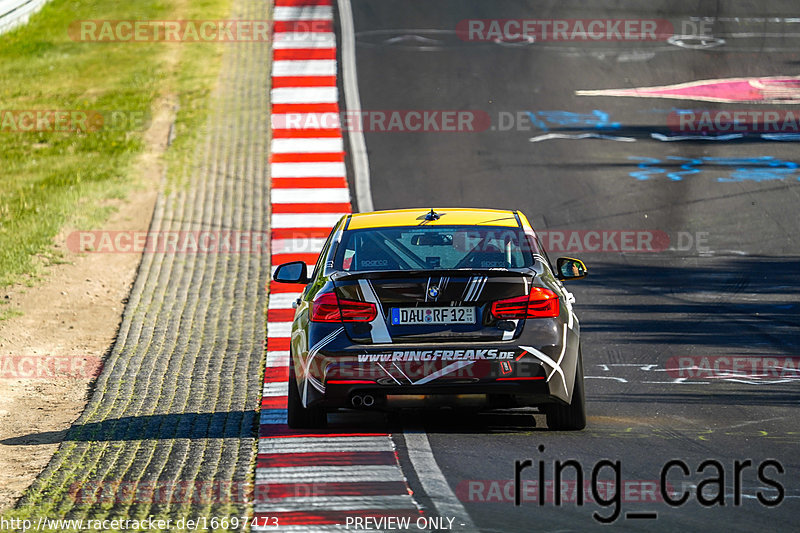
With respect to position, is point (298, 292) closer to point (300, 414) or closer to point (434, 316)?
point (300, 414)

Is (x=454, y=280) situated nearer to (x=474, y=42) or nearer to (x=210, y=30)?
(x=474, y=42)

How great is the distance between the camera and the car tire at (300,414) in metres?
7.99

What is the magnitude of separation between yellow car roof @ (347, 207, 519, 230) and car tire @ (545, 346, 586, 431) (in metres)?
1.29

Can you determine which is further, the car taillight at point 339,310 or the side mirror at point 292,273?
the side mirror at point 292,273

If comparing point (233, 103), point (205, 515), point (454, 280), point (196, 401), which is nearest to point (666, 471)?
point (454, 280)

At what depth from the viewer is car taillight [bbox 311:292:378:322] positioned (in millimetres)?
7527

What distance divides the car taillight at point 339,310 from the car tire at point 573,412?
4.67 ft

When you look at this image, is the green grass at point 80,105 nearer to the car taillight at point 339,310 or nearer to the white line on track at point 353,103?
the white line on track at point 353,103

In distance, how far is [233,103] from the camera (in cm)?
2166

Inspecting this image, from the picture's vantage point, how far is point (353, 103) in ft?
68.3

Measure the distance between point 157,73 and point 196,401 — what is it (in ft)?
50.4

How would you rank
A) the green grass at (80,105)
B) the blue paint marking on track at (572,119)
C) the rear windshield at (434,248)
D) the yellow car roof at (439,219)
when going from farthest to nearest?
the blue paint marking on track at (572,119), the green grass at (80,105), the yellow car roof at (439,219), the rear windshield at (434,248)

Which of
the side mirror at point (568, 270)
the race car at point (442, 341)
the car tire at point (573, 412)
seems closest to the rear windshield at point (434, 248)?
the race car at point (442, 341)

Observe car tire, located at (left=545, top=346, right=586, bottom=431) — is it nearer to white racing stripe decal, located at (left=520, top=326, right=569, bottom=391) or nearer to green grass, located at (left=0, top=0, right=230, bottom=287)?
white racing stripe decal, located at (left=520, top=326, right=569, bottom=391)
